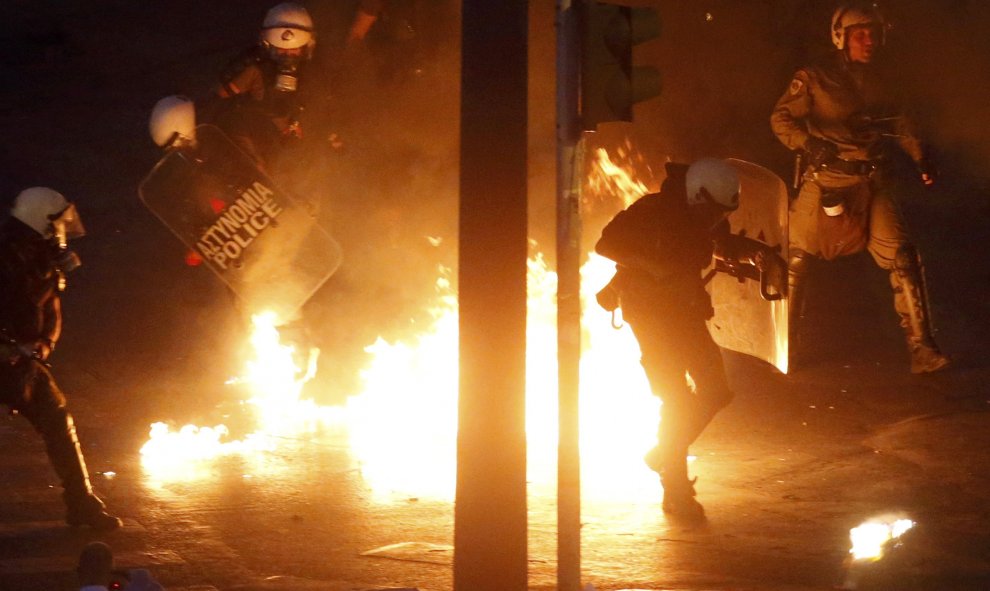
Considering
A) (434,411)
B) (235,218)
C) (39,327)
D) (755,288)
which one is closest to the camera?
(39,327)

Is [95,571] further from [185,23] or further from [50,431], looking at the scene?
[185,23]

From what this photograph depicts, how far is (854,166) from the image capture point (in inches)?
407

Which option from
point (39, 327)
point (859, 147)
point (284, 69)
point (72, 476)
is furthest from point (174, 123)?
point (859, 147)

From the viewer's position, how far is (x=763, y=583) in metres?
6.26

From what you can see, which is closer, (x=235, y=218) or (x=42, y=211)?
(x=42, y=211)

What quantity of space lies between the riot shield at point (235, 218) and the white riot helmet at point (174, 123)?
6 centimetres

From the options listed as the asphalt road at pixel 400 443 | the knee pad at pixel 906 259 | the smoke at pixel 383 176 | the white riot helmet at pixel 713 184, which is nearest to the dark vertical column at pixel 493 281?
the asphalt road at pixel 400 443

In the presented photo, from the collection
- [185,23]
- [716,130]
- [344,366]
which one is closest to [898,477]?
[344,366]

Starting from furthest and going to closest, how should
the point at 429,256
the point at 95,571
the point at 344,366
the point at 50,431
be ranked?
the point at 429,256, the point at 344,366, the point at 50,431, the point at 95,571

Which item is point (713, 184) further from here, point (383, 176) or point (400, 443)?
point (383, 176)

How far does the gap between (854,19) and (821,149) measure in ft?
2.89

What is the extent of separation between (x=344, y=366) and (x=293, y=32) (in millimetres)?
2327

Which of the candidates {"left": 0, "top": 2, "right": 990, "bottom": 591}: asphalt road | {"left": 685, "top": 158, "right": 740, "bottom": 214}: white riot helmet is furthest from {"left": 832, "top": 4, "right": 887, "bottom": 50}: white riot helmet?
{"left": 685, "top": 158, "right": 740, "bottom": 214}: white riot helmet

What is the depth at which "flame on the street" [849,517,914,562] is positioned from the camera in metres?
6.59
